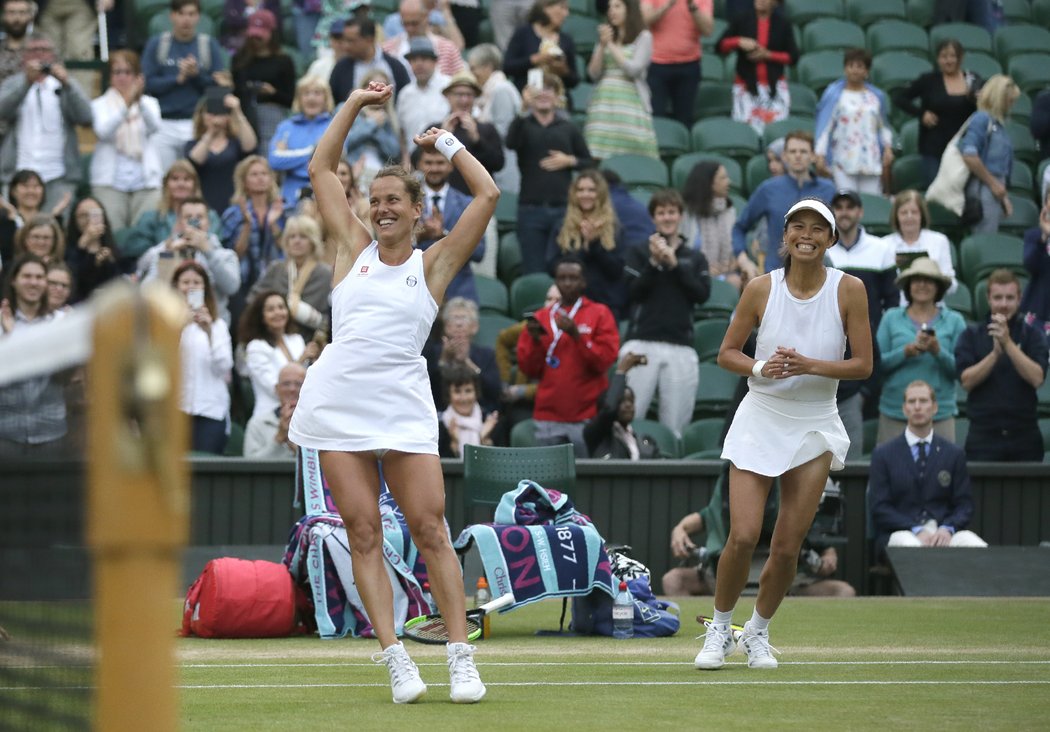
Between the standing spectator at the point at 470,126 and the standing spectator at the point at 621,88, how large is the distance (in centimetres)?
159

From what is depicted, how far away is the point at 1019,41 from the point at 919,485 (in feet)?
29.0

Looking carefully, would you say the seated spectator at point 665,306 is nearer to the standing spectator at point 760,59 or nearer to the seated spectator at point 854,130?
the seated spectator at point 854,130

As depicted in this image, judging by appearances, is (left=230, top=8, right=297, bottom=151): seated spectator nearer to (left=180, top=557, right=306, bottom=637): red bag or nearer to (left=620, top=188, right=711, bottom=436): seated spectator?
(left=620, top=188, right=711, bottom=436): seated spectator

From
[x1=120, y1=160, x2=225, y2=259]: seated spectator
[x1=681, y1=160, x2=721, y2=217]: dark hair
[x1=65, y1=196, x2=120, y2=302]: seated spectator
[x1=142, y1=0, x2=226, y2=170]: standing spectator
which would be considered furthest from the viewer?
[x1=142, y1=0, x2=226, y2=170]: standing spectator

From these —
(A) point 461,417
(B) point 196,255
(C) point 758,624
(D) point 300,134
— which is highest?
(D) point 300,134

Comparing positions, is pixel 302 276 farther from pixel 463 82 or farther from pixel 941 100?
pixel 941 100

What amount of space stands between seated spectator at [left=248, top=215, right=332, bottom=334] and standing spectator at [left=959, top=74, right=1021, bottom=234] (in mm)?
6054

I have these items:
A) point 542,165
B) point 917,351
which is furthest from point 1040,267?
point 542,165

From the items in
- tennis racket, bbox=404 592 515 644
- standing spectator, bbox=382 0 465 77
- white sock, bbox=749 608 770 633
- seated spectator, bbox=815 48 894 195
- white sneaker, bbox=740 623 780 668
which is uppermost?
standing spectator, bbox=382 0 465 77

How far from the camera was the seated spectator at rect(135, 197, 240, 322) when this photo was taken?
1315cm

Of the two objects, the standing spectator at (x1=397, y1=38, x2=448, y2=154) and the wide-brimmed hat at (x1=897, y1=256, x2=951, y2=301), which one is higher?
the standing spectator at (x1=397, y1=38, x2=448, y2=154)

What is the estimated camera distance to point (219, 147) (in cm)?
1479

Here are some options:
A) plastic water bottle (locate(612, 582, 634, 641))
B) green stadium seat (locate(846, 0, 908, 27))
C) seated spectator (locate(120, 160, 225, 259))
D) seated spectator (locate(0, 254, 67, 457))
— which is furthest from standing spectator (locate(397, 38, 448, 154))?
seated spectator (locate(0, 254, 67, 457))


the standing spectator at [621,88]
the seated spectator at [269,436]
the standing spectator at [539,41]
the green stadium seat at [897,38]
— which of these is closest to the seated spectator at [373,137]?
the standing spectator at [539,41]
